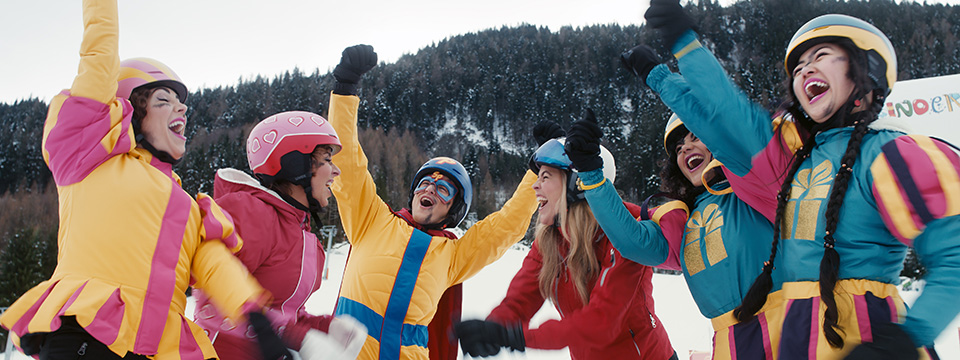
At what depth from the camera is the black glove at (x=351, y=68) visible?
2.93m

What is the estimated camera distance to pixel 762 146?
1848 mm

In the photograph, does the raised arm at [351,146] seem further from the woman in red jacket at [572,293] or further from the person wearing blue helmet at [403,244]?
the woman in red jacket at [572,293]

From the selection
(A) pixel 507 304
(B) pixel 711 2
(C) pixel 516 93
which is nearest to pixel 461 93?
(C) pixel 516 93

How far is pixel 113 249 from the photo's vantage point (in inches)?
65.7

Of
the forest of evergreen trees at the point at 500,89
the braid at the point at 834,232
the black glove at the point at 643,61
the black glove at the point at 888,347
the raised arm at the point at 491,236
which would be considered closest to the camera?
the black glove at the point at 888,347

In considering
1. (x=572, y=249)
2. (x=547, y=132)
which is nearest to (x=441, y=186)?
(x=547, y=132)

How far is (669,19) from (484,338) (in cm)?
154

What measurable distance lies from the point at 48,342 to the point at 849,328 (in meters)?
2.42

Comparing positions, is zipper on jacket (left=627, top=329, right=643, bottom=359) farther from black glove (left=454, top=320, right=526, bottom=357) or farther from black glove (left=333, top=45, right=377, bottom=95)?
black glove (left=333, top=45, right=377, bottom=95)

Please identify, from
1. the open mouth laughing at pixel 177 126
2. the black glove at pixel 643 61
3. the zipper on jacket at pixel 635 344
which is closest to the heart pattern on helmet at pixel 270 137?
the open mouth laughing at pixel 177 126

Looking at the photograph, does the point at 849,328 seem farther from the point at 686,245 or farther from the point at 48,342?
the point at 48,342

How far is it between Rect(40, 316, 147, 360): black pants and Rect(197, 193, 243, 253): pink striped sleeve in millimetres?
474

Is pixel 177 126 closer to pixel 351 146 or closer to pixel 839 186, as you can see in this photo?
pixel 351 146

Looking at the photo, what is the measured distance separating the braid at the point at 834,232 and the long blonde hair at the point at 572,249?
1.26 m
